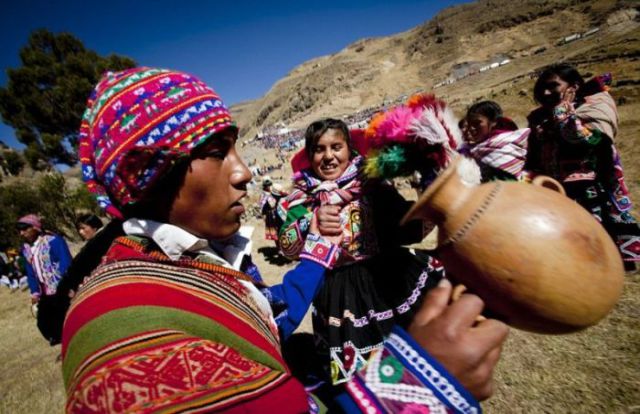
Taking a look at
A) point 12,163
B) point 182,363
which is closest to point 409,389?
point 182,363

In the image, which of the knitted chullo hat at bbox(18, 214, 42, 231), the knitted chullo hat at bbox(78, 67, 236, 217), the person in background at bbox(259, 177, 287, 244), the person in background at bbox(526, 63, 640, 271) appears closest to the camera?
the knitted chullo hat at bbox(78, 67, 236, 217)

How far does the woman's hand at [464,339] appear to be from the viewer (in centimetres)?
73

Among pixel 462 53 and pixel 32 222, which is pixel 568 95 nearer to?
pixel 32 222

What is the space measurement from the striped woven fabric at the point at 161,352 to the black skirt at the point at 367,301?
1.34 meters

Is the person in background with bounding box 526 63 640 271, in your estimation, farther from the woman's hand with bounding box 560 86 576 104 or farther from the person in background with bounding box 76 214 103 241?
the person in background with bounding box 76 214 103 241

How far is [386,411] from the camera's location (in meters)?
0.67

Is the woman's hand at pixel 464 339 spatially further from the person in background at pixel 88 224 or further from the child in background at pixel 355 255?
the person in background at pixel 88 224

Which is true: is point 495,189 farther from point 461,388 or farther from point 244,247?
point 244,247

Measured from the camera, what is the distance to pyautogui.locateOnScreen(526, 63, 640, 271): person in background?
2842 mm

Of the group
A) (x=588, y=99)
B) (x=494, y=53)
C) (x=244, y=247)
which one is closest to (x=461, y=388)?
(x=244, y=247)

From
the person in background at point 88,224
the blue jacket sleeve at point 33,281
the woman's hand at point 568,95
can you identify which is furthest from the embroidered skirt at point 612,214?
the blue jacket sleeve at point 33,281

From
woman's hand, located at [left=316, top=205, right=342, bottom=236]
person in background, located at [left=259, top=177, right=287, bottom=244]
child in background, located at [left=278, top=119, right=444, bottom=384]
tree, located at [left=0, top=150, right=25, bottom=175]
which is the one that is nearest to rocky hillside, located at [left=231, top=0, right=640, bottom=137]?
person in background, located at [left=259, top=177, right=287, bottom=244]

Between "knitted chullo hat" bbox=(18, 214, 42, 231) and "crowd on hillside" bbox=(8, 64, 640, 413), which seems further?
"knitted chullo hat" bbox=(18, 214, 42, 231)

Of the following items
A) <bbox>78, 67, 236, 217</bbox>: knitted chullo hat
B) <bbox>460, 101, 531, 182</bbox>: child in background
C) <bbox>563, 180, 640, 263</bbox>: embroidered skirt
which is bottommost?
<bbox>563, 180, 640, 263</bbox>: embroidered skirt
